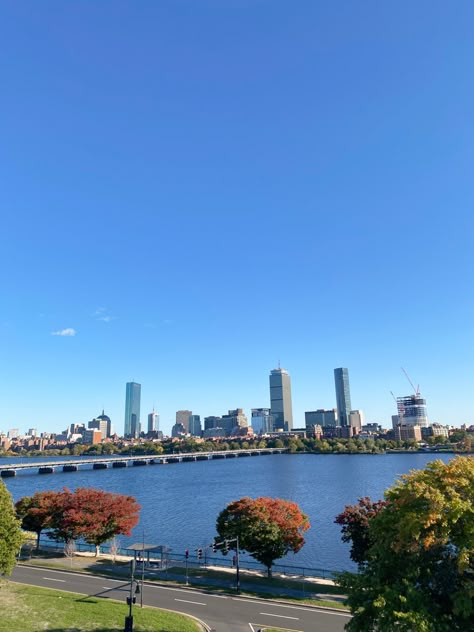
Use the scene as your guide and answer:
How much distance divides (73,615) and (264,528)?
66.2 feet

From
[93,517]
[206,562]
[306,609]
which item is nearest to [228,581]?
[306,609]

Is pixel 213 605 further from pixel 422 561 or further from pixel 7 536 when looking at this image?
pixel 422 561

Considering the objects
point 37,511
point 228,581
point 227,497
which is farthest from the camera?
point 227,497

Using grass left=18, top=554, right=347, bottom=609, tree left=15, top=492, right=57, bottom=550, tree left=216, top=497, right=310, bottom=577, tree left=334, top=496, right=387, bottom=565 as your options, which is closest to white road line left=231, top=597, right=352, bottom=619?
grass left=18, top=554, right=347, bottom=609

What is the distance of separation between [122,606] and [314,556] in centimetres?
3776

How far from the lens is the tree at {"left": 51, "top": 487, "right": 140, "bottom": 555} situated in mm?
49781

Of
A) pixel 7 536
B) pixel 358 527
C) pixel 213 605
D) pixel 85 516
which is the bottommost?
pixel 213 605

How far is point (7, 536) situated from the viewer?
32.3m

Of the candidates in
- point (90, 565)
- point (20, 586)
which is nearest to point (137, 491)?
point (90, 565)

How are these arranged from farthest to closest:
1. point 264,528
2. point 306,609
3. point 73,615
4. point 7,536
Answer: point 264,528 < point 306,609 < point 7,536 < point 73,615

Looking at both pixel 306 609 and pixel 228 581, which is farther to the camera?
pixel 228 581

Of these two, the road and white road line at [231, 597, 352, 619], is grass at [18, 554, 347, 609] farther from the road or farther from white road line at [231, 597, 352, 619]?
the road

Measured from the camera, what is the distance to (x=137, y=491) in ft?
456

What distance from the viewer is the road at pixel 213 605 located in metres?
29.8
